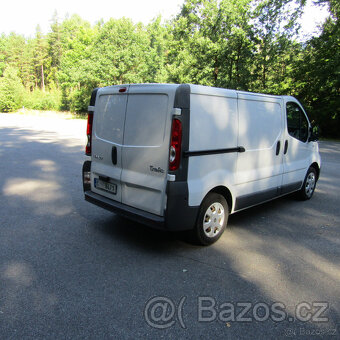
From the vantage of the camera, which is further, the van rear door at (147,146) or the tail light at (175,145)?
the van rear door at (147,146)

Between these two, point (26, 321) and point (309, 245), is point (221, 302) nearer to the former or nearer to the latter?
point (26, 321)

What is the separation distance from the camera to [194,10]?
3275 cm

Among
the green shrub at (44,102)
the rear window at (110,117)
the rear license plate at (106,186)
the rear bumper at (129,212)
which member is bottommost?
the green shrub at (44,102)

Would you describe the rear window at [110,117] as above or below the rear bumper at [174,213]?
above

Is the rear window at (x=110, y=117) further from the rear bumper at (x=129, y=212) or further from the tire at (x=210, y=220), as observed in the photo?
the tire at (x=210, y=220)

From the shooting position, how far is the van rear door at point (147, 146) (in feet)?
11.9

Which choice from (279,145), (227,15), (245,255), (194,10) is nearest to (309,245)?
(245,255)

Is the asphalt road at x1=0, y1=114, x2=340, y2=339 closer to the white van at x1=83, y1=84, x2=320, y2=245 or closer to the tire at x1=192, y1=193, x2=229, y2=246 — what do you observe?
the tire at x1=192, y1=193, x2=229, y2=246

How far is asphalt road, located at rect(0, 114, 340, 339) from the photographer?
258 centimetres

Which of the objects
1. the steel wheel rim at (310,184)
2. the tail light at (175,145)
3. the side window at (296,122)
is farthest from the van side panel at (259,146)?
the steel wheel rim at (310,184)

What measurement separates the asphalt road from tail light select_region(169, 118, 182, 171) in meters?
1.15

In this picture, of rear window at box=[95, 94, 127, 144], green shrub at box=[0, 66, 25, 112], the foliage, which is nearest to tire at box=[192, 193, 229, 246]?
rear window at box=[95, 94, 127, 144]

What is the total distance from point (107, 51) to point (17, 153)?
3257 centimetres

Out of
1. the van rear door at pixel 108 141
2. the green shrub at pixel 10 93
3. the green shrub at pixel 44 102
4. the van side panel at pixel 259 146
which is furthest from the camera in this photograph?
the green shrub at pixel 44 102
